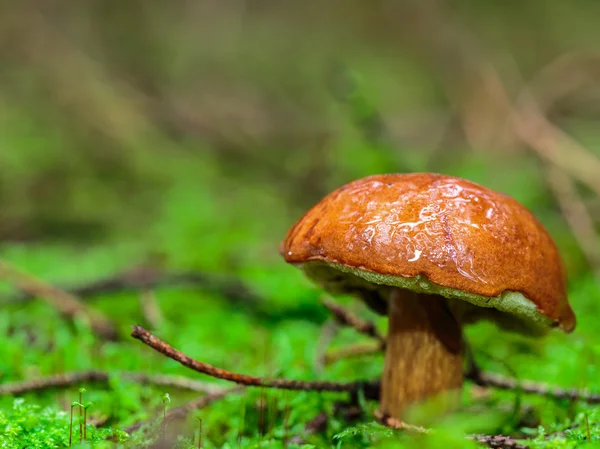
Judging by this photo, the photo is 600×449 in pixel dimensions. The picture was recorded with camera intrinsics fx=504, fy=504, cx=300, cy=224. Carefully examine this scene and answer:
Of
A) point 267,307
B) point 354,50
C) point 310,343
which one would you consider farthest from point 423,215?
point 354,50

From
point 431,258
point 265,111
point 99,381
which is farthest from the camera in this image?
point 265,111

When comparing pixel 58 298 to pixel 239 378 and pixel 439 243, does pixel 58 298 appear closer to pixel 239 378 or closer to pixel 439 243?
pixel 239 378

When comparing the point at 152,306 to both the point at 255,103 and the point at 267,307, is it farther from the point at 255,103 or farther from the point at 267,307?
the point at 255,103

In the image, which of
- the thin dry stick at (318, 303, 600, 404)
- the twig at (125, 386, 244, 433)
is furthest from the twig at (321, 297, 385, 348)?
the twig at (125, 386, 244, 433)

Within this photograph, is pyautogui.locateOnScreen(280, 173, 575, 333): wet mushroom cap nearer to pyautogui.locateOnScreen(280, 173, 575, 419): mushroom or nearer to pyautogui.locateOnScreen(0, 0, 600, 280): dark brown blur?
pyautogui.locateOnScreen(280, 173, 575, 419): mushroom

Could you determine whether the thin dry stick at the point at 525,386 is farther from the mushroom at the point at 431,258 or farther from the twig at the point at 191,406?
the twig at the point at 191,406

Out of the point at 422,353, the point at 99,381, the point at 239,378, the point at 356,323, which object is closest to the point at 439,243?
the point at 422,353
